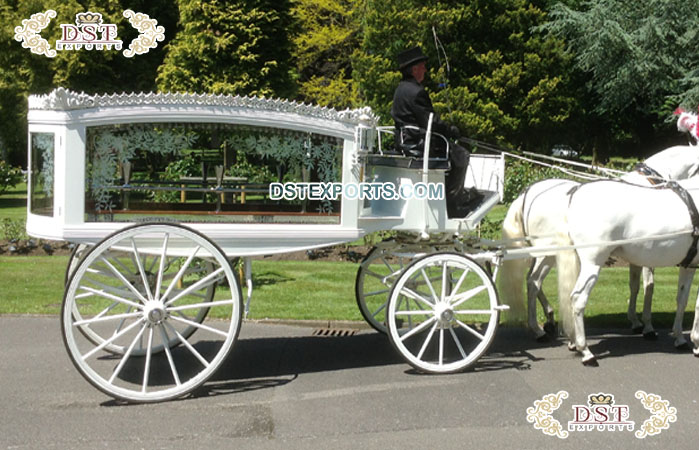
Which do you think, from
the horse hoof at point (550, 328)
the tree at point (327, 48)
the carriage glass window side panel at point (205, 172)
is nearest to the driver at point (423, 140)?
the carriage glass window side panel at point (205, 172)

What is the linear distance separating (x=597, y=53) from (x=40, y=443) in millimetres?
25631

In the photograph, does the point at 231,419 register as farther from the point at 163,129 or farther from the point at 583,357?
the point at 583,357

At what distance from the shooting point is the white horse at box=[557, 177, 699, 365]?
703 cm

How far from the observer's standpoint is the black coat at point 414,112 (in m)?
6.90

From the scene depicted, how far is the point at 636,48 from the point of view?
85.8 feet

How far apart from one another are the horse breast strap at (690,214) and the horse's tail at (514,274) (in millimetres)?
1457

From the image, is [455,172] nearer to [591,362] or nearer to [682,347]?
[591,362]

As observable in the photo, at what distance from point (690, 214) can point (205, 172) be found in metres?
4.39

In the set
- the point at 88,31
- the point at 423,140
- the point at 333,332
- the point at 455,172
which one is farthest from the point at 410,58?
the point at 88,31

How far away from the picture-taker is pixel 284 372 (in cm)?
679

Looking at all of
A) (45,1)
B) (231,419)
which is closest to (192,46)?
(45,1)

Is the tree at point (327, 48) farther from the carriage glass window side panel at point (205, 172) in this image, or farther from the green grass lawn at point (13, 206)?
the carriage glass window side panel at point (205, 172)

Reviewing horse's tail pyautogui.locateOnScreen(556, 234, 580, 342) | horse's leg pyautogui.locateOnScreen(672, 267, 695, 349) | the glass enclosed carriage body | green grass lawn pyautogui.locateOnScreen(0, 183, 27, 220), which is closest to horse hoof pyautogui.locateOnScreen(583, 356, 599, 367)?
horse's tail pyautogui.locateOnScreen(556, 234, 580, 342)

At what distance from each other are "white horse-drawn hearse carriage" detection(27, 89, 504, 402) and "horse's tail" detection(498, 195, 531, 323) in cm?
91
